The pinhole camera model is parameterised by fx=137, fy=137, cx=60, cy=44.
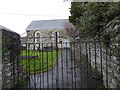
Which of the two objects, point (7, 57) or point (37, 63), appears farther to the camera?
point (37, 63)

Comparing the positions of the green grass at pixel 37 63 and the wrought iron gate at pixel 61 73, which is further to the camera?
the green grass at pixel 37 63

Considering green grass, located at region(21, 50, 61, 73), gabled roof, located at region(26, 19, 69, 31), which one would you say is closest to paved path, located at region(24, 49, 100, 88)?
green grass, located at region(21, 50, 61, 73)

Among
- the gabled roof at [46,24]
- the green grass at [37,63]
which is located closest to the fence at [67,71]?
the green grass at [37,63]

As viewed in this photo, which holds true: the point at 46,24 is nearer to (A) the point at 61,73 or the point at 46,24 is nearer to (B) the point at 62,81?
(A) the point at 61,73

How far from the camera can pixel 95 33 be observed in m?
5.02

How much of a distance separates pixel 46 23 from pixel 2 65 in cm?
2794

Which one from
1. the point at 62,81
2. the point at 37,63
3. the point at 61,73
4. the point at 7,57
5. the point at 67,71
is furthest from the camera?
the point at 37,63

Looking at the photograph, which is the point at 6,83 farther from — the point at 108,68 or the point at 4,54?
the point at 108,68

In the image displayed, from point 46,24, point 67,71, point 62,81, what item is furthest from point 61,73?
point 46,24

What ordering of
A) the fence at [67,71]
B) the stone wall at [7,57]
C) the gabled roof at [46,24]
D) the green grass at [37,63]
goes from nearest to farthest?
the stone wall at [7,57]
the fence at [67,71]
the green grass at [37,63]
the gabled roof at [46,24]

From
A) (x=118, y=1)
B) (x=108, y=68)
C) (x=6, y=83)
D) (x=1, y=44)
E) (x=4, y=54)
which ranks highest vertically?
(x=118, y=1)

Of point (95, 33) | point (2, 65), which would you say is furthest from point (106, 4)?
point (2, 65)

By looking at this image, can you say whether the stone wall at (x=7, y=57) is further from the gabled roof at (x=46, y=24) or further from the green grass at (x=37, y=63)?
the gabled roof at (x=46, y=24)

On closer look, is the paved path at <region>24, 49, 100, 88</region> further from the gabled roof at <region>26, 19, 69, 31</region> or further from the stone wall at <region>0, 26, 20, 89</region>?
the gabled roof at <region>26, 19, 69, 31</region>
